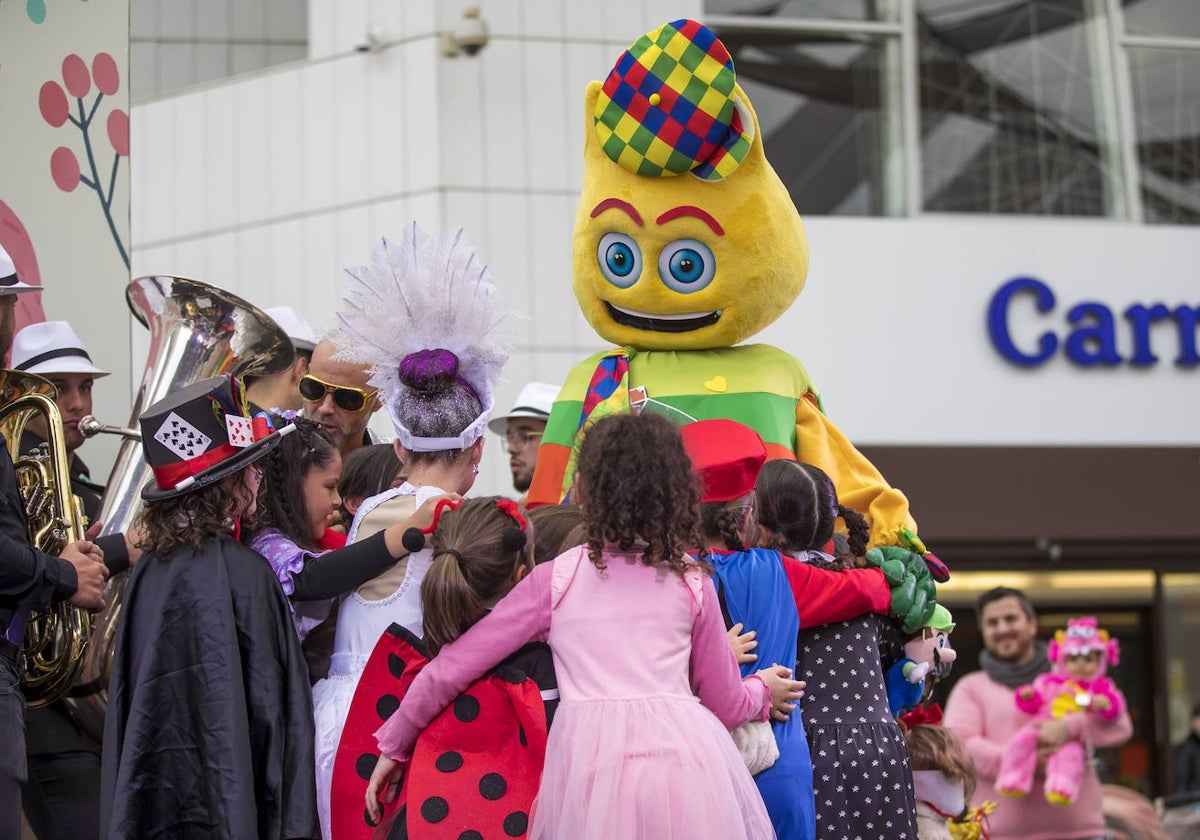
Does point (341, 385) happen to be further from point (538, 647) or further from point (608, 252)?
point (538, 647)

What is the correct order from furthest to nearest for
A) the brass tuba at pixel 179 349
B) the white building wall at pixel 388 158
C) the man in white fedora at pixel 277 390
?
the white building wall at pixel 388 158 → the man in white fedora at pixel 277 390 → the brass tuba at pixel 179 349

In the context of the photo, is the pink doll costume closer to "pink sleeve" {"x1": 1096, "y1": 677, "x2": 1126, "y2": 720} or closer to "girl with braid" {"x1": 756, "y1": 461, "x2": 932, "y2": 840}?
"girl with braid" {"x1": 756, "y1": 461, "x2": 932, "y2": 840}

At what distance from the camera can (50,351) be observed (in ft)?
16.3

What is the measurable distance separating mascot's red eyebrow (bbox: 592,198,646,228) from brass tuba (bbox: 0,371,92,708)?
1859mm

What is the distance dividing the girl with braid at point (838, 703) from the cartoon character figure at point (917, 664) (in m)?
0.18

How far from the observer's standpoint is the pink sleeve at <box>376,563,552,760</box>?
3.47 meters

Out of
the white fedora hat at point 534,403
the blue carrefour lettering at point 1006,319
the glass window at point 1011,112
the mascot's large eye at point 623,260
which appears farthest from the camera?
the glass window at point 1011,112

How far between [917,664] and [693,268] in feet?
5.01

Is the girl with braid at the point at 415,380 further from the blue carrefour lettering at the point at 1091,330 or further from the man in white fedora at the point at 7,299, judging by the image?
the blue carrefour lettering at the point at 1091,330

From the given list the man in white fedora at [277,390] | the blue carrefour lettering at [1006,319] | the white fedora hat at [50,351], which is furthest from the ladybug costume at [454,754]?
the blue carrefour lettering at [1006,319]

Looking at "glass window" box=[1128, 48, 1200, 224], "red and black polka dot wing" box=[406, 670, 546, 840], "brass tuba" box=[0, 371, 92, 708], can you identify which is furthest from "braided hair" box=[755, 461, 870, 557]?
"glass window" box=[1128, 48, 1200, 224]

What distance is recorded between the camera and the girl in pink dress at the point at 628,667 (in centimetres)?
328

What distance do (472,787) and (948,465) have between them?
6.99 metres

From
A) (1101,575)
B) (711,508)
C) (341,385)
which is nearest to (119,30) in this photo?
(341,385)
